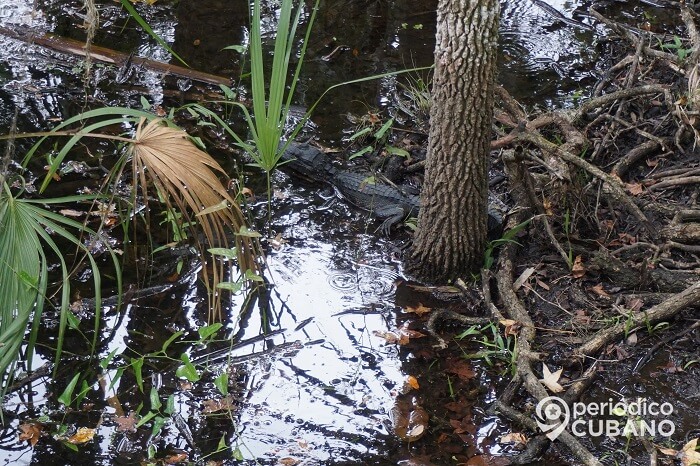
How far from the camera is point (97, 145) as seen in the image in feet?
18.1

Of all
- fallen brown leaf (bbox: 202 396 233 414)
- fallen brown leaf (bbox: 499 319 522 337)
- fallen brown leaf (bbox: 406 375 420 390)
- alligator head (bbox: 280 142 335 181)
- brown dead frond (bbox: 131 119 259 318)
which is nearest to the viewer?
brown dead frond (bbox: 131 119 259 318)

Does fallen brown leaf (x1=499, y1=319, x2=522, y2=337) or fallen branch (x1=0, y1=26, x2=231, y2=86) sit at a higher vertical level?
fallen branch (x1=0, y1=26, x2=231, y2=86)

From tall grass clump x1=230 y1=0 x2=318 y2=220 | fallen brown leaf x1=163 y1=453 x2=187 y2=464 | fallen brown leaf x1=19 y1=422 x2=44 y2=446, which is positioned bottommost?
fallen brown leaf x1=163 y1=453 x2=187 y2=464

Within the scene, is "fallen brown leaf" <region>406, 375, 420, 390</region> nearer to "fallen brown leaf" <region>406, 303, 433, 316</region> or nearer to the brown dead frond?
"fallen brown leaf" <region>406, 303, 433, 316</region>

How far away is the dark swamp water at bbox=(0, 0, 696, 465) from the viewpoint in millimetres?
3494

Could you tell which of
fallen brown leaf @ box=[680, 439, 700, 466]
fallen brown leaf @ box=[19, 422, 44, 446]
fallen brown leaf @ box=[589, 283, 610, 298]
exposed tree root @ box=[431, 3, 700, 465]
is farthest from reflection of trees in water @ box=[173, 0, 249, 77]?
fallen brown leaf @ box=[680, 439, 700, 466]

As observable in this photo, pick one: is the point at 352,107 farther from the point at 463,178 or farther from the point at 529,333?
the point at 529,333

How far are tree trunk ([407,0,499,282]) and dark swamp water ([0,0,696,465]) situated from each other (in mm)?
380

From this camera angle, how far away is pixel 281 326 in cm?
422

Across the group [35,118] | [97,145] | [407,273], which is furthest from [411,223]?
[35,118]

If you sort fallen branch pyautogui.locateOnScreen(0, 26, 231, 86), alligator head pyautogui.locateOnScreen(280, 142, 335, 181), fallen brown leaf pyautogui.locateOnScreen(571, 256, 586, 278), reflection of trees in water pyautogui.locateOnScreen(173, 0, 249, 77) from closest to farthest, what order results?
fallen brown leaf pyautogui.locateOnScreen(571, 256, 586, 278), alligator head pyautogui.locateOnScreen(280, 142, 335, 181), fallen branch pyautogui.locateOnScreen(0, 26, 231, 86), reflection of trees in water pyautogui.locateOnScreen(173, 0, 249, 77)

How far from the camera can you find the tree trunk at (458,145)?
3.89 m

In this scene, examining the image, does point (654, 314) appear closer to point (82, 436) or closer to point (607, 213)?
point (607, 213)

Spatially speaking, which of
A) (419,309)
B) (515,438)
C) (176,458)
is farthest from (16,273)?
(515,438)
